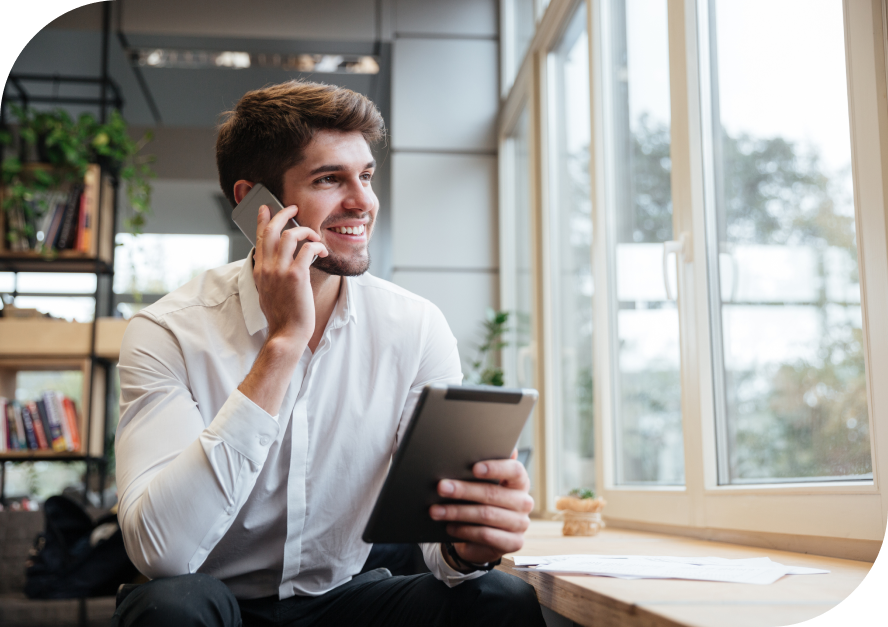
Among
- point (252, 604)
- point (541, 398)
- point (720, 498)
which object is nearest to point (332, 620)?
point (252, 604)

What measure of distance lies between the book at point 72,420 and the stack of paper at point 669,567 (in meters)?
3.52

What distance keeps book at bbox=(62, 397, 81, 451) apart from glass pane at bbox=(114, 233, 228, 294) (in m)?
2.77

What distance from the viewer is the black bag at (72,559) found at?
278 cm

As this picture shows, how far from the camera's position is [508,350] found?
4133 mm

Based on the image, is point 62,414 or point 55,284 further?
point 55,284

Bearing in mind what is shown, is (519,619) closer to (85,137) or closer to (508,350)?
(508,350)

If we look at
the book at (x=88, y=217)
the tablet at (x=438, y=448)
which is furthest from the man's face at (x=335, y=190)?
the book at (x=88, y=217)

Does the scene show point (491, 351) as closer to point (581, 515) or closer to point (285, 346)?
point (581, 515)

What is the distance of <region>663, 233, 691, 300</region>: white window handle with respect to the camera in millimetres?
1938

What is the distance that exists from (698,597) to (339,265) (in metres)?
0.95

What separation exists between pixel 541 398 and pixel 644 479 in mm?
984

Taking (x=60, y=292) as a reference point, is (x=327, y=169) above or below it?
below

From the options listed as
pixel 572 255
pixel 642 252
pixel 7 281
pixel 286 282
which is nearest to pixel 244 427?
pixel 286 282

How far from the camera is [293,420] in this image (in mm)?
1425
